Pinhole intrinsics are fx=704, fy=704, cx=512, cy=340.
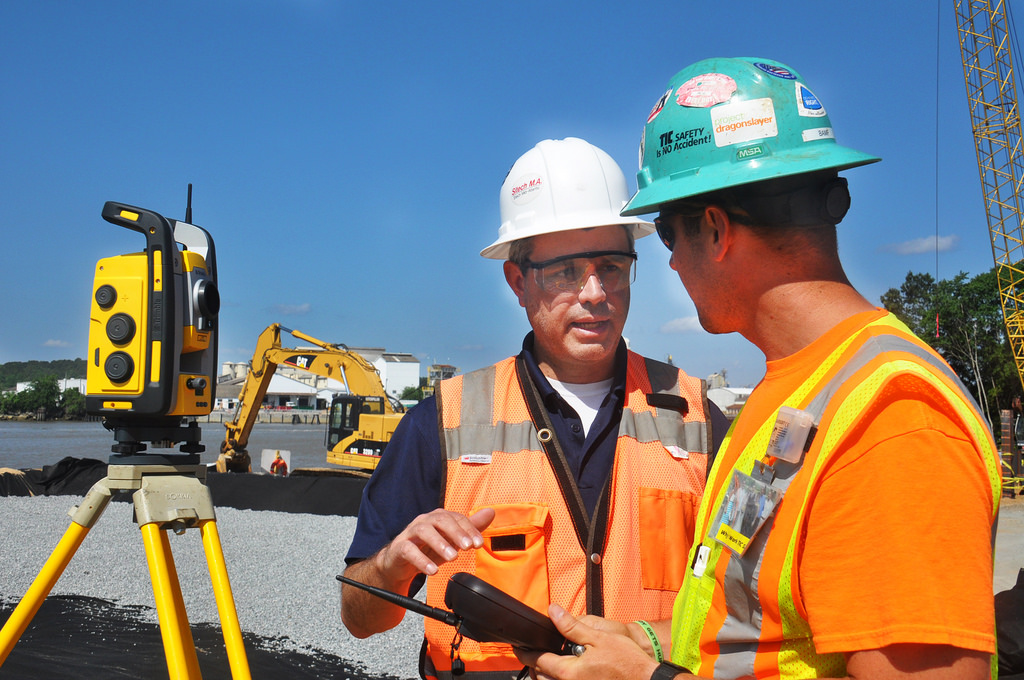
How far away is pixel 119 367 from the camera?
2.66 m

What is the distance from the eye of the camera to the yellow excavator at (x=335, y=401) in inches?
660

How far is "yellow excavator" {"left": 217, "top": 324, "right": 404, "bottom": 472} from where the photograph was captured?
16.8 meters

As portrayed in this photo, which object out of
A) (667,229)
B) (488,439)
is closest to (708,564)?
(667,229)

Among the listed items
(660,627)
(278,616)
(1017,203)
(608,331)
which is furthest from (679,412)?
(1017,203)

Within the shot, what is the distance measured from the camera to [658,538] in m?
2.15

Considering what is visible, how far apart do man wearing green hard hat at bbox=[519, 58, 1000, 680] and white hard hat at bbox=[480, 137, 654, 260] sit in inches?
31.6

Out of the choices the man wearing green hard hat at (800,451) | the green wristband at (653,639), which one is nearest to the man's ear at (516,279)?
the man wearing green hard hat at (800,451)

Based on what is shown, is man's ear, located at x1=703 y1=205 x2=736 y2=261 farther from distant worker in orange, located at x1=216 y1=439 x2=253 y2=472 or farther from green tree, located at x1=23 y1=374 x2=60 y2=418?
green tree, located at x1=23 y1=374 x2=60 y2=418

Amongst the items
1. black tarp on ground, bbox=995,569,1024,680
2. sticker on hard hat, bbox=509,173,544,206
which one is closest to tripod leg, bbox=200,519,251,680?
sticker on hard hat, bbox=509,173,544,206

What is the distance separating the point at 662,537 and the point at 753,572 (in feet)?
3.10

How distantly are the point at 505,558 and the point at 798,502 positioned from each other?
1.08 meters

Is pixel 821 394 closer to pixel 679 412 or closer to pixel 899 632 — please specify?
pixel 899 632

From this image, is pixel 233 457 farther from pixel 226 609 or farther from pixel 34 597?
pixel 226 609

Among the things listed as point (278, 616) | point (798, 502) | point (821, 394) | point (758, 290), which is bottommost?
point (278, 616)
